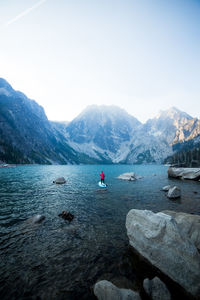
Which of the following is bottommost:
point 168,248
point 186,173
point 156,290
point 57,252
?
point 186,173

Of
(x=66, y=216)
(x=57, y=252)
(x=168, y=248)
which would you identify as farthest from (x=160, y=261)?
(x=66, y=216)

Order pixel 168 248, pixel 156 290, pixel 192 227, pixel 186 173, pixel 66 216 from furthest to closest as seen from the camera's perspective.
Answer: pixel 186 173 → pixel 66 216 → pixel 192 227 → pixel 168 248 → pixel 156 290

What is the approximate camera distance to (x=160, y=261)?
7086mm

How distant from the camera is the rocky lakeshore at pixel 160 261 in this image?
581 centimetres

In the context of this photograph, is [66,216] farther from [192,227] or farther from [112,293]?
[192,227]

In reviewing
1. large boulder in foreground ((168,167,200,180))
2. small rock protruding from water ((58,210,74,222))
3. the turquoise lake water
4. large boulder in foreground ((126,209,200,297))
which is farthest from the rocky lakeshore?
large boulder in foreground ((168,167,200,180))

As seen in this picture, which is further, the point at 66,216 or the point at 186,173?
the point at 186,173

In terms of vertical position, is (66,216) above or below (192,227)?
below

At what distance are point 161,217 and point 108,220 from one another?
7523 mm

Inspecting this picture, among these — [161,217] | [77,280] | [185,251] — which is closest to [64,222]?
[77,280]

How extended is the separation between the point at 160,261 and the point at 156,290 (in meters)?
1.50

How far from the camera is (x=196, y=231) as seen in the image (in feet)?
30.5

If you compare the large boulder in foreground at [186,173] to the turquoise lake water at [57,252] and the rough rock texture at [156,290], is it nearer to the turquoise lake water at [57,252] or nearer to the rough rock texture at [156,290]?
the turquoise lake water at [57,252]

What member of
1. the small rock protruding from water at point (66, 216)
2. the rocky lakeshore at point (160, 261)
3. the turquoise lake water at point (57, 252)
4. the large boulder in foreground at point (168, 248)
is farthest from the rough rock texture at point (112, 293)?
the small rock protruding from water at point (66, 216)
